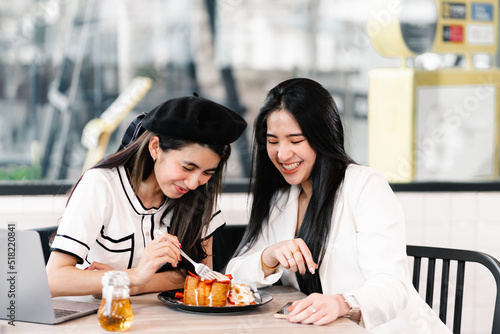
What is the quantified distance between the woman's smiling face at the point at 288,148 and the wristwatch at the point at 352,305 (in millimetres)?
491

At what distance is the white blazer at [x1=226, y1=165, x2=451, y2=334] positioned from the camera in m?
1.82

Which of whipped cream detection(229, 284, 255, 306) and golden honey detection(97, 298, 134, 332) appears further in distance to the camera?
whipped cream detection(229, 284, 255, 306)

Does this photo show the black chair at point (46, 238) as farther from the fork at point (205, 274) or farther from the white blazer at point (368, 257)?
the fork at point (205, 274)

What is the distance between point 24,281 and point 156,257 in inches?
12.8

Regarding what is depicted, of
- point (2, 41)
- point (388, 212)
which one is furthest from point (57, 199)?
point (388, 212)

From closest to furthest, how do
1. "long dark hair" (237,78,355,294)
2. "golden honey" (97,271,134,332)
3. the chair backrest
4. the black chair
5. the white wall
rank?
"golden honey" (97,271,134,332)
the chair backrest
"long dark hair" (237,78,355,294)
the black chair
the white wall

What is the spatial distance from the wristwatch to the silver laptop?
67 cm

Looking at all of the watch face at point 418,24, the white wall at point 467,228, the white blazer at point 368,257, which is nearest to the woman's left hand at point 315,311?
the white blazer at point 368,257

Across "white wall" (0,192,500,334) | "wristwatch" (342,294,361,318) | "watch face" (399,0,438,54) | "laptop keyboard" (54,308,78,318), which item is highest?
"watch face" (399,0,438,54)

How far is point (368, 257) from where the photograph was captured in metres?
1.86

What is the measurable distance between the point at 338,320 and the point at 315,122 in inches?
26.2

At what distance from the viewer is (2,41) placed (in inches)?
128

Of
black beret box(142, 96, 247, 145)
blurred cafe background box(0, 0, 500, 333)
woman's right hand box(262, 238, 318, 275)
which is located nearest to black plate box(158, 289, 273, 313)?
woman's right hand box(262, 238, 318, 275)

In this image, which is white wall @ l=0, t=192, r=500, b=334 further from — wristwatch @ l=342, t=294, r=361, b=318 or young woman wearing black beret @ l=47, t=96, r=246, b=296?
wristwatch @ l=342, t=294, r=361, b=318
